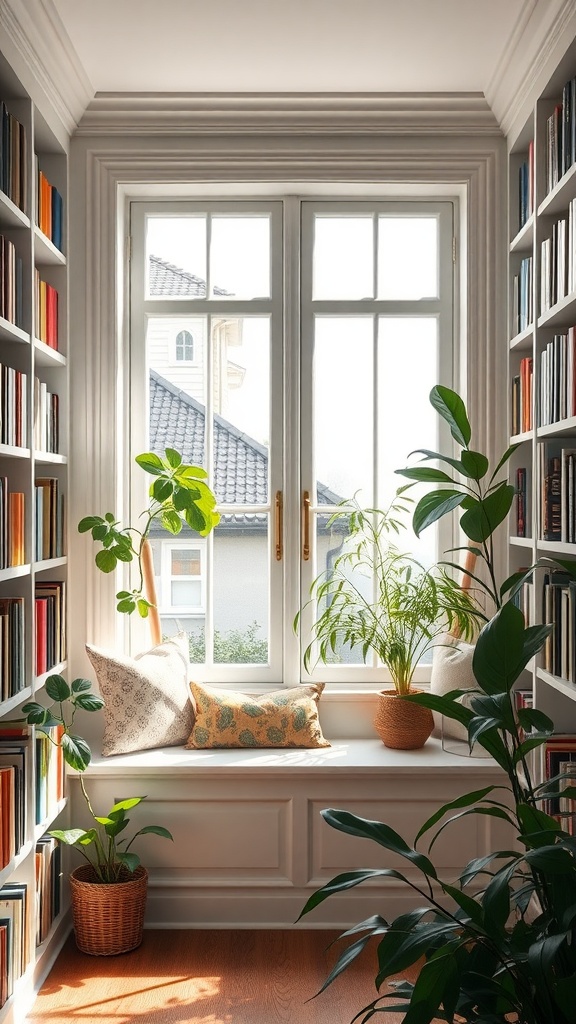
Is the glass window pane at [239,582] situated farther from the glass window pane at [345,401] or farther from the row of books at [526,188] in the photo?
the row of books at [526,188]

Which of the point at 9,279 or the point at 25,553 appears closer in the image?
the point at 9,279

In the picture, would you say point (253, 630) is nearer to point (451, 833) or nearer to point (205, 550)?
point (205, 550)

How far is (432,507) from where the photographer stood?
166 centimetres

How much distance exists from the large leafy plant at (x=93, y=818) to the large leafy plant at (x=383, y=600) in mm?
848

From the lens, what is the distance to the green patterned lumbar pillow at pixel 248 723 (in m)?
3.27

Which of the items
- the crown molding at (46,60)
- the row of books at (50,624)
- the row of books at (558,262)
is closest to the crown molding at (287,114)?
the crown molding at (46,60)

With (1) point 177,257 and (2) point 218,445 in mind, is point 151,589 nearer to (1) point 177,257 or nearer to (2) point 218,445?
(2) point 218,445

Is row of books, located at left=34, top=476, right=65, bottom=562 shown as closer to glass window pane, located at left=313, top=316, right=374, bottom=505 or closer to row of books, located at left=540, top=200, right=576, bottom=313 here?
glass window pane, located at left=313, top=316, right=374, bottom=505

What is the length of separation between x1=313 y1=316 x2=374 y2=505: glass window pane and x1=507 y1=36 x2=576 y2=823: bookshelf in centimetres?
57

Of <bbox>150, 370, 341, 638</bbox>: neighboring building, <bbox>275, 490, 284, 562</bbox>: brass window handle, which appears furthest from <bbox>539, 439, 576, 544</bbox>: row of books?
<bbox>275, 490, 284, 562</bbox>: brass window handle

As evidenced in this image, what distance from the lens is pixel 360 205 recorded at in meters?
3.59

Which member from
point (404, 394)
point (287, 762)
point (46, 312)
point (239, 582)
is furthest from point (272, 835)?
point (46, 312)

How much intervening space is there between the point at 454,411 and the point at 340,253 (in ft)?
6.83

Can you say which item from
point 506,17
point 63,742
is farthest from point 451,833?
point 506,17
